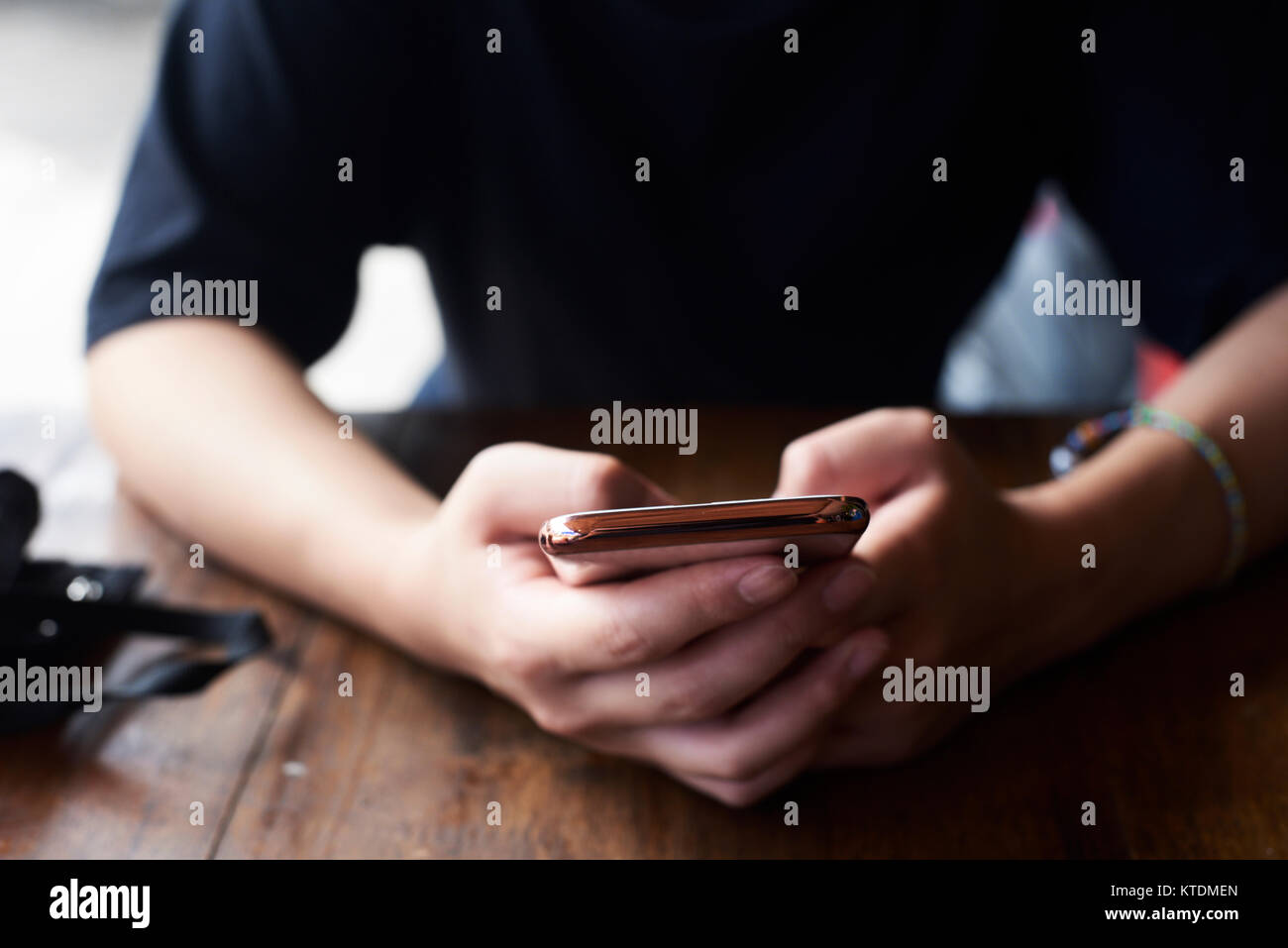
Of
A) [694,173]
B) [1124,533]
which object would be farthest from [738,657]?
[694,173]

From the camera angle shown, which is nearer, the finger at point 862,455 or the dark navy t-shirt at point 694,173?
the finger at point 862,455

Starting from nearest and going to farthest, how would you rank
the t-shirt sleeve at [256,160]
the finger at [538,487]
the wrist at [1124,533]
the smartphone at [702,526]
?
1. the smartphone at [702,526]
2. the finger at [538,487]
3. the wrist at [1124,533]
4. the t-shirt sleeve at [256,160]

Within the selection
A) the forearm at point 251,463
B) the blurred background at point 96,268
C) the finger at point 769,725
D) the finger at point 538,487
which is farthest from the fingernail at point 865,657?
the blurred background at point 96,268

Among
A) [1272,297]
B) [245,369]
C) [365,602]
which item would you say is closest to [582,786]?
[365,602]

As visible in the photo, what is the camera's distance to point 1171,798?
0.52m

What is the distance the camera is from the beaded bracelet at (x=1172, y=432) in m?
0.67

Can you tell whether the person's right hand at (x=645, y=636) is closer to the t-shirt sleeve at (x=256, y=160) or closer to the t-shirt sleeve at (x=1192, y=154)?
the t-shirt sleeve at (x=256, y=160)

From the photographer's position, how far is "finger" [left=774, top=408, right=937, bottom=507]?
1.76 feet

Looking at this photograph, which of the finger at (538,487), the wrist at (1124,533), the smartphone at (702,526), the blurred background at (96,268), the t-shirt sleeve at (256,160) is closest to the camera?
the smartphone at (702,526)

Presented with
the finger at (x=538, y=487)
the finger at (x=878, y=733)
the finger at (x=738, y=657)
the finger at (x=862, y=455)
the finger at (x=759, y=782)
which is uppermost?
the finger at (x=862, y=455)

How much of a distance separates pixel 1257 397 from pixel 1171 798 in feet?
1.06

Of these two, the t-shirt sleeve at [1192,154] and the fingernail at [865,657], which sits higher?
the t-shirt sleeve at [1192,154]

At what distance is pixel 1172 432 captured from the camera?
2.30 ft

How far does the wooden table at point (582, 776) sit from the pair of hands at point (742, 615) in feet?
0.07
